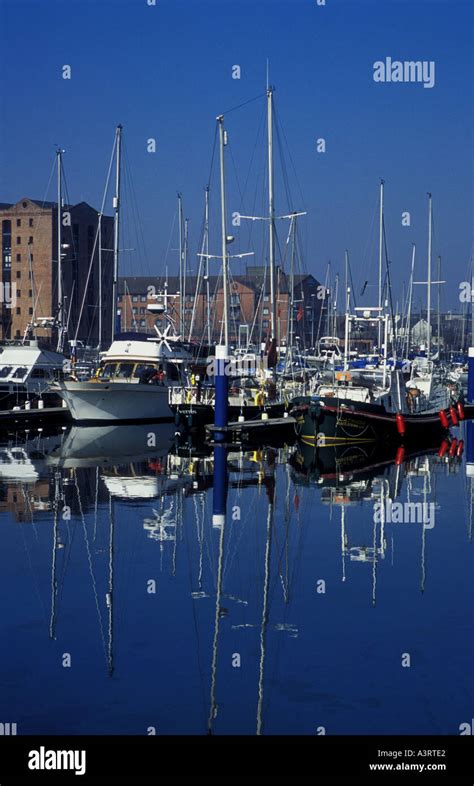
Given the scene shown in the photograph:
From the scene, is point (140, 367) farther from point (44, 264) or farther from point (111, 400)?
point (44, 264)

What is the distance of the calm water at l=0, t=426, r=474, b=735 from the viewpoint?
12414mm

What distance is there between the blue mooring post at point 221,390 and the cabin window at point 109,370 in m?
9.11

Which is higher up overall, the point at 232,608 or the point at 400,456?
the point at 232,608

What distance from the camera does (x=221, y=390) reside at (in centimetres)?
4122

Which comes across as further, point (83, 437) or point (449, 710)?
point (83, 437)

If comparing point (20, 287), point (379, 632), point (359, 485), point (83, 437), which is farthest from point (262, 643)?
point (20, 287)

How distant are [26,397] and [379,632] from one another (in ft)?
139

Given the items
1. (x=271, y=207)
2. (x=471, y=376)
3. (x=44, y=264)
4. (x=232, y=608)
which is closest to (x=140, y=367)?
(x=271, y=207)

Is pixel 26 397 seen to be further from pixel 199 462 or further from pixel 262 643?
pixel 262 643

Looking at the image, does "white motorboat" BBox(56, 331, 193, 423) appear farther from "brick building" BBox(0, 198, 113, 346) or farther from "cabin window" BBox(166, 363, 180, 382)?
"brick building" BBox(0, 198, 113, 346)

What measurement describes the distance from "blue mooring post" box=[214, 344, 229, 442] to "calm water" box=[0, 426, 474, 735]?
935 centimetres

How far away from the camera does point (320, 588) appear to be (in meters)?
18.5

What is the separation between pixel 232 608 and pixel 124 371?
114 feet
